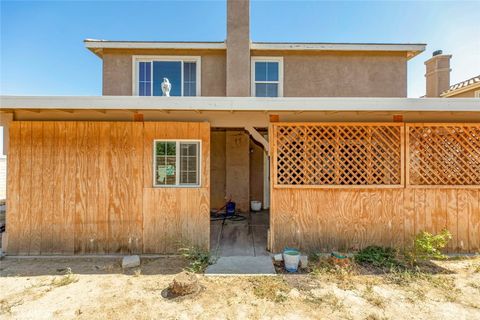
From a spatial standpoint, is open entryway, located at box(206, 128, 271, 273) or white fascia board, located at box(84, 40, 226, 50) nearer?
white fascia board, located at box(84, 40, 226, 50)

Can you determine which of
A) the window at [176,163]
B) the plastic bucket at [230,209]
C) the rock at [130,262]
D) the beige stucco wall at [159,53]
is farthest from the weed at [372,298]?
the beige stucco wall at [159,53]

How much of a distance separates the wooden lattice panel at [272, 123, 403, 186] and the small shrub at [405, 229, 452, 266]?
112 centimetres

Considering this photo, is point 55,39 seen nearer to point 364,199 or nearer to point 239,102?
point 239,102

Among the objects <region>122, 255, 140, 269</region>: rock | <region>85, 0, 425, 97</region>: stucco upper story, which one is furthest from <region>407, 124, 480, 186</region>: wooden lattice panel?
<region>122, 255, 140, 269</region>: rock

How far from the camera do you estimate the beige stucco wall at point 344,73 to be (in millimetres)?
8055

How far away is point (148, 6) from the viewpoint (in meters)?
8.08

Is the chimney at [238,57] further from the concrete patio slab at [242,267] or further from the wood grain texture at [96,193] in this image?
the concrete patio slab at [242,267]

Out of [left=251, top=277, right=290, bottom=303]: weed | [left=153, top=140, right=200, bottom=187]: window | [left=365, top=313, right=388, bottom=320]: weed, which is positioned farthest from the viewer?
[left=153, top=140, right=200, bottom=187]: window

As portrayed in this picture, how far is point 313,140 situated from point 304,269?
244cm

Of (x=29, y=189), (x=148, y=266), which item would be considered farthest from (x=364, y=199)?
(x=29, y=189)

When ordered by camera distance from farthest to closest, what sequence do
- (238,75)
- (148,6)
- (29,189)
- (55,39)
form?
(55,39) < (148,6) < (238,75) < (29,189)

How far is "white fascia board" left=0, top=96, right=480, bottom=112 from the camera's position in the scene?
13.3 ft

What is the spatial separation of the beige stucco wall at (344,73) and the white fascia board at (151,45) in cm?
144

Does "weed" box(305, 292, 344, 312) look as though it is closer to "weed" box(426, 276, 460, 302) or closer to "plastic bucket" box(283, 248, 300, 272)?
"plastic bucket" box(283, 248, 300, 272)
